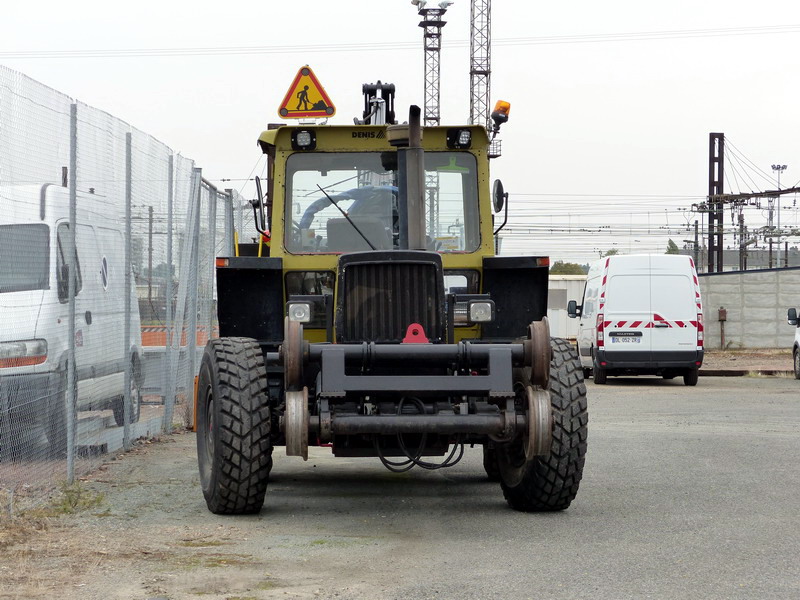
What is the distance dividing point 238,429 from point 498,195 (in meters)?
2.56

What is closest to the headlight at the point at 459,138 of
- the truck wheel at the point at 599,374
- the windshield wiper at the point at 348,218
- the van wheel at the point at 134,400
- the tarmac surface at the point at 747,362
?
the windshield wiper at the point at 348,218

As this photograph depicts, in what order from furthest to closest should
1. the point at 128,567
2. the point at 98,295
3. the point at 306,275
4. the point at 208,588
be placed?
the point at 98,295 < the point at 306,275 < the point at 128,567 < the point at 208,588

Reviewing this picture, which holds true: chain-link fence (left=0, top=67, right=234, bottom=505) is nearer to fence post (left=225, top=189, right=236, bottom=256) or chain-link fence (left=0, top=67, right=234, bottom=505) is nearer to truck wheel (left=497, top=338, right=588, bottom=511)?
fence post (left=225, top=189, right=236, bottom=256)

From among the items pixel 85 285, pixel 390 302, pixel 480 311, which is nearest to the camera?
pixel 390 302

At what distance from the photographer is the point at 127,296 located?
1112cm

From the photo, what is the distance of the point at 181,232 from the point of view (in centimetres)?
1316

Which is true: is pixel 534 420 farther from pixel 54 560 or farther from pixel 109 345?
pixel 109 345

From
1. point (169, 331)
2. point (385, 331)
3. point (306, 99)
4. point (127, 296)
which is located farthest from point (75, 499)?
point (306, 99)

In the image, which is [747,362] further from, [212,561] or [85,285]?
[212,561]

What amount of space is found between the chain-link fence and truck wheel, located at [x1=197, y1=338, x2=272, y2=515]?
1310mm

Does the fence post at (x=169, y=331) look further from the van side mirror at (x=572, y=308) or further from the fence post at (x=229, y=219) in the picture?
the van side mirror at (x=572, y=308)

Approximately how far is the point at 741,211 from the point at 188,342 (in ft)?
174

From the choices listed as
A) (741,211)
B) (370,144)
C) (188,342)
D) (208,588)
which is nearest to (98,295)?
(370,144)

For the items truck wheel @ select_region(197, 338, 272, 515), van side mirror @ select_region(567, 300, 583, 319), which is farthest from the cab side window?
van side mirror @ select_region(567, 300, 583, 319)
